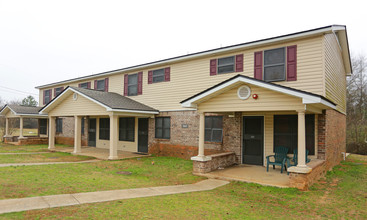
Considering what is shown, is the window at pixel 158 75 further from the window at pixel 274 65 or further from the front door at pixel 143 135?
the window at pixel 274 65

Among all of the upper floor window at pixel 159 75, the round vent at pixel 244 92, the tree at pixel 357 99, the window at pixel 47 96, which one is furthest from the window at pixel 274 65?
the window at pixel 47 96

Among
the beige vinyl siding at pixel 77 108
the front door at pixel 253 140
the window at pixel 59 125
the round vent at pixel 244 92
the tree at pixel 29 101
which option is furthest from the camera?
the tree at pixel 29 101

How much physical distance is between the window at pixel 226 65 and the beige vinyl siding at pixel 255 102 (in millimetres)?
3159

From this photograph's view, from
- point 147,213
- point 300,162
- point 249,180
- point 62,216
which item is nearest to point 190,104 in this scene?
point 249,180

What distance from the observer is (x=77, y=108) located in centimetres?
1489

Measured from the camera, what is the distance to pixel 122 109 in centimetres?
1287

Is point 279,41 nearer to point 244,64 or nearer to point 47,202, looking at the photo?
point 244,64

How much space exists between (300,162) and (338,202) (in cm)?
143

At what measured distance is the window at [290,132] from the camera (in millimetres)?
9938

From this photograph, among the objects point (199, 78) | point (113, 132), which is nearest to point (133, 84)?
point (113, 132)

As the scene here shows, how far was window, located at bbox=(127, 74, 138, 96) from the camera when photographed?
53.7 ft

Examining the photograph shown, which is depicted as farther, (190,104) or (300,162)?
(190,104)

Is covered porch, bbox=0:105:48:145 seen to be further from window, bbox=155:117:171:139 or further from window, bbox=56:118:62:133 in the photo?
window, bbox=155:117:171:139

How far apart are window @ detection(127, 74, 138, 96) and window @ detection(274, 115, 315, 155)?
30.6 ft
